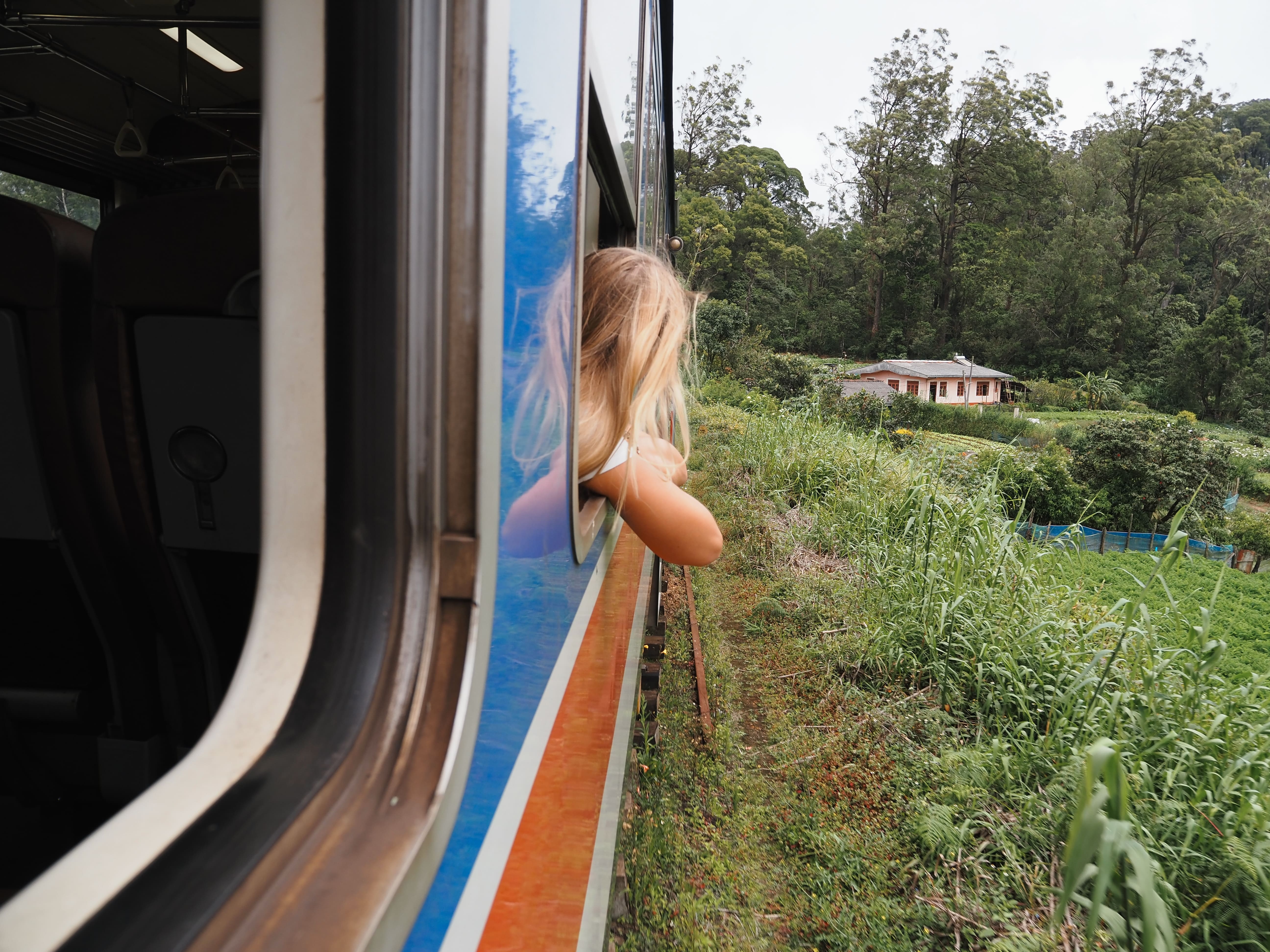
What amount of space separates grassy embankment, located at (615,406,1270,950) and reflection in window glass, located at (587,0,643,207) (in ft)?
8.17

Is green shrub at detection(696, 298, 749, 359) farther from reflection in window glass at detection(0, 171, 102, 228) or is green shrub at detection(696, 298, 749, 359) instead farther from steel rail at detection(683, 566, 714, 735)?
reflection in window glass at detection(0, 171, 102, 228)

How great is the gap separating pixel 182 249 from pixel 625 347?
791 mm

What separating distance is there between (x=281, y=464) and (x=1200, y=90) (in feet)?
226

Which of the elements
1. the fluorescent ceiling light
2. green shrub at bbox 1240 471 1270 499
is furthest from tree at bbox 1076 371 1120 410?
the fluorescent ceiling light

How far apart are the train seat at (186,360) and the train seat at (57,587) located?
0.41ft

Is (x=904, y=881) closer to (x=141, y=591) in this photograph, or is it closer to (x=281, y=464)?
(x=141, y=591)

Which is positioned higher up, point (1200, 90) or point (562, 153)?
point (1200, 90)

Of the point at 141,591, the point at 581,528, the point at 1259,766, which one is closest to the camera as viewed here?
the point at 581,528

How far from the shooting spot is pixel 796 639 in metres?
5.47

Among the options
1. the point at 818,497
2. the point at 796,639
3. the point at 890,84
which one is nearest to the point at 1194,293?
the point at 890,84

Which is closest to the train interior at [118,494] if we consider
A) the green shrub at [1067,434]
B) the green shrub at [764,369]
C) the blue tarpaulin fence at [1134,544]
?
the blue tarpaulin fence at [1134,544]

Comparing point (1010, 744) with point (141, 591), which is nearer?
point (141, 591)

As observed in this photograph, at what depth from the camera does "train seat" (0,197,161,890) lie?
139 cm

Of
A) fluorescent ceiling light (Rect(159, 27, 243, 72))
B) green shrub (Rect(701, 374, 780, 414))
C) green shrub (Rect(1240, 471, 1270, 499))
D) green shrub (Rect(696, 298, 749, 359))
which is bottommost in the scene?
green shrub (Rect(1240, 471, 1270, 499))
